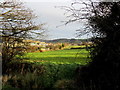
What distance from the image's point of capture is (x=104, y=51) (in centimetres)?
418

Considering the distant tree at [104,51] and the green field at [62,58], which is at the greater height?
the distant tree at [104,51]

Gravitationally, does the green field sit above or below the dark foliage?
below

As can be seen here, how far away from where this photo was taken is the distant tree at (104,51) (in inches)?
153

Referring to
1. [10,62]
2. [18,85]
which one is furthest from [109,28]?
[10,62]

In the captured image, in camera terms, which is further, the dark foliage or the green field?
the green field

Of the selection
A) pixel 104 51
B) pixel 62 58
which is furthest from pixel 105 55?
pixel 62 58

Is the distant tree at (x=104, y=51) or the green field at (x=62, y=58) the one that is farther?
the green field at (x=62, y=58)

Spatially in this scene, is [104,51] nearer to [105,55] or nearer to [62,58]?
[105,55]

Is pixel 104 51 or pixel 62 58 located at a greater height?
pixel 104 51

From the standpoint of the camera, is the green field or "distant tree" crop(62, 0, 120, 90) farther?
the green field

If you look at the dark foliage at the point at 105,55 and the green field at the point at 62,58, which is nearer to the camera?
the dark foliage at the point at 105,55

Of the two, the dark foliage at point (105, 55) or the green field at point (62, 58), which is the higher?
the dark foliage at point (105, 55)

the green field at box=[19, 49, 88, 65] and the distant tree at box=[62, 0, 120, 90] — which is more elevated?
the distant tree at box=[62, 0, 120, 90]

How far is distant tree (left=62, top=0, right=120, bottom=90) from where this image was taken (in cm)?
389
